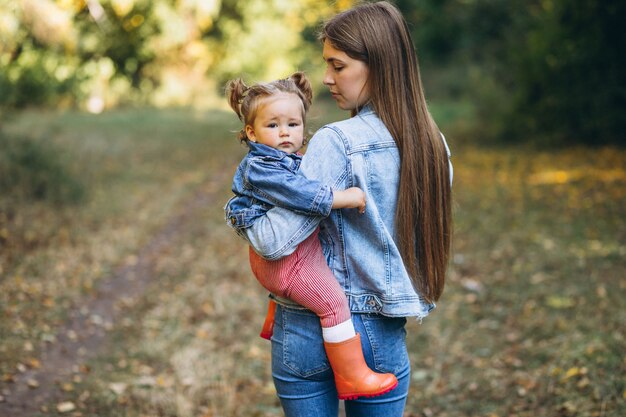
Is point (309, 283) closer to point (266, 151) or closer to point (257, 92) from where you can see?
point (266, 151)

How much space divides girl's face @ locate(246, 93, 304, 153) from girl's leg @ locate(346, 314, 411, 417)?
622 millimetres

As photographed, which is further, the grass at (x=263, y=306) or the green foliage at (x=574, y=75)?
the green foliage at (x=574, y=75)

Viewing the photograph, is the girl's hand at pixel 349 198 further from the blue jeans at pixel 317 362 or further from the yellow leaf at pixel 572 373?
the yellow leaf at pixel 572 373

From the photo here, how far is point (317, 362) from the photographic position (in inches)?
86.6

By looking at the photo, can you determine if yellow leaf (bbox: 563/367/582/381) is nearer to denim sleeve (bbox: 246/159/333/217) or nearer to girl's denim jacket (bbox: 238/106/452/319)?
girl's denim jacket (bbox: 238/106/452/319)

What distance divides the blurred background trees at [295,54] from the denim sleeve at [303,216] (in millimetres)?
590

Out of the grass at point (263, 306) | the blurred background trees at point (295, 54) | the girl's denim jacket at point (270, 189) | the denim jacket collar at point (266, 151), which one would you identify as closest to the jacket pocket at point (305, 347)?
the girl's denim jacket at point (270, 189)

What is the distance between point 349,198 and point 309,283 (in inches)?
12.0

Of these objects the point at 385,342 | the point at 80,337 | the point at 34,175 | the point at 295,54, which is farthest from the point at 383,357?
the point at 295,54

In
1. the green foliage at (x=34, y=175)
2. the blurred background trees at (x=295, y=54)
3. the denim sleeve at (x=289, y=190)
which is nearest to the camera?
the denim sleeve at (x=289, y=190)

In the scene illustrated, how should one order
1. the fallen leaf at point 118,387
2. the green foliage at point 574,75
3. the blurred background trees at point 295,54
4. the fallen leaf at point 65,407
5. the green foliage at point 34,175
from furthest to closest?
the green foliage at point 574,75 < the blurred background trees at point 295,54 < the green foliage at point 34,175 < the fallen leaf at point 118,387 < the fallen leaf at point 65,407

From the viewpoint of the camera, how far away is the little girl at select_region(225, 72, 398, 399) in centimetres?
206

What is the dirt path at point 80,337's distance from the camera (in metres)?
4.42

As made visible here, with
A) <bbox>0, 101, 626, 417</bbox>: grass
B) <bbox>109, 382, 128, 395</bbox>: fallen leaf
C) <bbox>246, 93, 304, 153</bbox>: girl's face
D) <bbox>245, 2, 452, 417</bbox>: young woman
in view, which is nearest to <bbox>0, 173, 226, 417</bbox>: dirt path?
<bbox>0, 101, 626, 417</bbox>: grass
